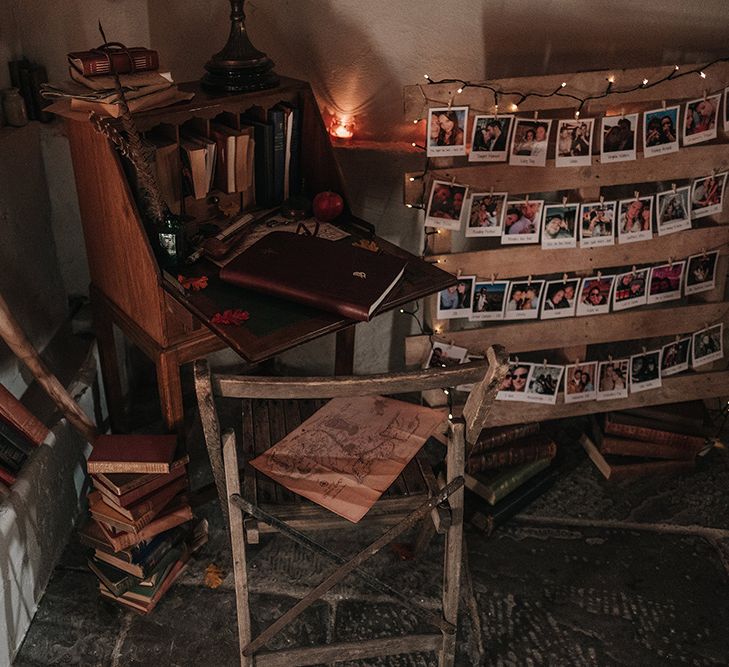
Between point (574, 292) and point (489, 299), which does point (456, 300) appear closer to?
point (489, 299)

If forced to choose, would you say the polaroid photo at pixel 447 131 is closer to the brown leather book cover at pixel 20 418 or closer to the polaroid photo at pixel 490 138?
the polaroid photo at pixel 490 138

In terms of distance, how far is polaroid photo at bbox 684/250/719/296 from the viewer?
2.91 metres

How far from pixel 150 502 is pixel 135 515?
57 mm

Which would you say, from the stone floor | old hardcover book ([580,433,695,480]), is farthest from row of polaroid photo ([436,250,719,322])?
the stone floor

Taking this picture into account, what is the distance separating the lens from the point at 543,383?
2.98m

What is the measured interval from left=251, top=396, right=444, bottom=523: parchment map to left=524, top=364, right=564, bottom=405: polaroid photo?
880 mm

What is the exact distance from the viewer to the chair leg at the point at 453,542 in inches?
74.3

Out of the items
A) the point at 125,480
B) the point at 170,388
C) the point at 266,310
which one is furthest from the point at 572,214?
the point at 125,480

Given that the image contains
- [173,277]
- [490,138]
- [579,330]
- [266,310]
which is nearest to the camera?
[266,310]

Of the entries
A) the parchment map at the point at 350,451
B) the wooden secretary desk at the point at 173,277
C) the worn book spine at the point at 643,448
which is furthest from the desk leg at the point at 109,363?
the worn book spine at the point at 643,448

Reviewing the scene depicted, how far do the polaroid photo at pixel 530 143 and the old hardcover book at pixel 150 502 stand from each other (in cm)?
147

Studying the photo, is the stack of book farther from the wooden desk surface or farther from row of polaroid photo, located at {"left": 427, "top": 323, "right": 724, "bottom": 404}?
row of polaroid photo, located at {"left": 427, "top": 323, "right": 724, "bottom": 404}

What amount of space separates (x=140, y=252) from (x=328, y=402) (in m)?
0.69

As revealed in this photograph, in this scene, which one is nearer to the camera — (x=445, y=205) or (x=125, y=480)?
(x=125, y=480)
